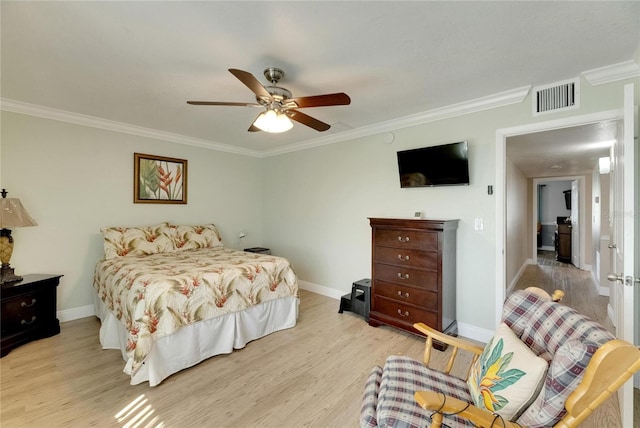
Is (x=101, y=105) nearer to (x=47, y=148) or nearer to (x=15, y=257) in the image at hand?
(x=47, y=148)

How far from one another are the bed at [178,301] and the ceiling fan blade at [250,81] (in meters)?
1.61

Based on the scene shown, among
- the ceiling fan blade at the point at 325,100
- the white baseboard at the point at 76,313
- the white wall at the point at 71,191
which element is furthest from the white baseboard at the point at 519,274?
the white baseboard at the point at 76,313

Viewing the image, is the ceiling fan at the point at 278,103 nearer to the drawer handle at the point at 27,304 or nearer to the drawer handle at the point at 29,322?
the drawer handle at the point at 27,304

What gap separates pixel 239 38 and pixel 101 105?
2174 mm

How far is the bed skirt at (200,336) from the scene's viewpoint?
83.6 inches

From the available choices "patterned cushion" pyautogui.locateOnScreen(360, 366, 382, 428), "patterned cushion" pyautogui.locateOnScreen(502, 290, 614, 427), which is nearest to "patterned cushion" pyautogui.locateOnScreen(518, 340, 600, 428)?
"patterned cushion" pyautogui.locateOnScreen(502, 290, 614, 427)

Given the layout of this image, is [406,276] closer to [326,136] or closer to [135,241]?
[326,136]

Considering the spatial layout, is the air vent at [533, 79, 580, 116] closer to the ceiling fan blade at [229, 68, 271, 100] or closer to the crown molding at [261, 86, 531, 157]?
the crown molding at [261, 86, 531, 157]

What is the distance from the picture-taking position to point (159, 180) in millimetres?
3992

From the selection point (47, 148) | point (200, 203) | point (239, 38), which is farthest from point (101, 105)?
point (239, 38)

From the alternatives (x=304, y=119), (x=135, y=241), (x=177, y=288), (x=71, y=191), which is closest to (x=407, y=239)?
(x=304, y=119)

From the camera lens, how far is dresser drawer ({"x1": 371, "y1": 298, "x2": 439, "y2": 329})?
2703mm

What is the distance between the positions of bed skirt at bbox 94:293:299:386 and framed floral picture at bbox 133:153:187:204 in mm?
1465

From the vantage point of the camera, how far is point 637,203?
201 centimetres
